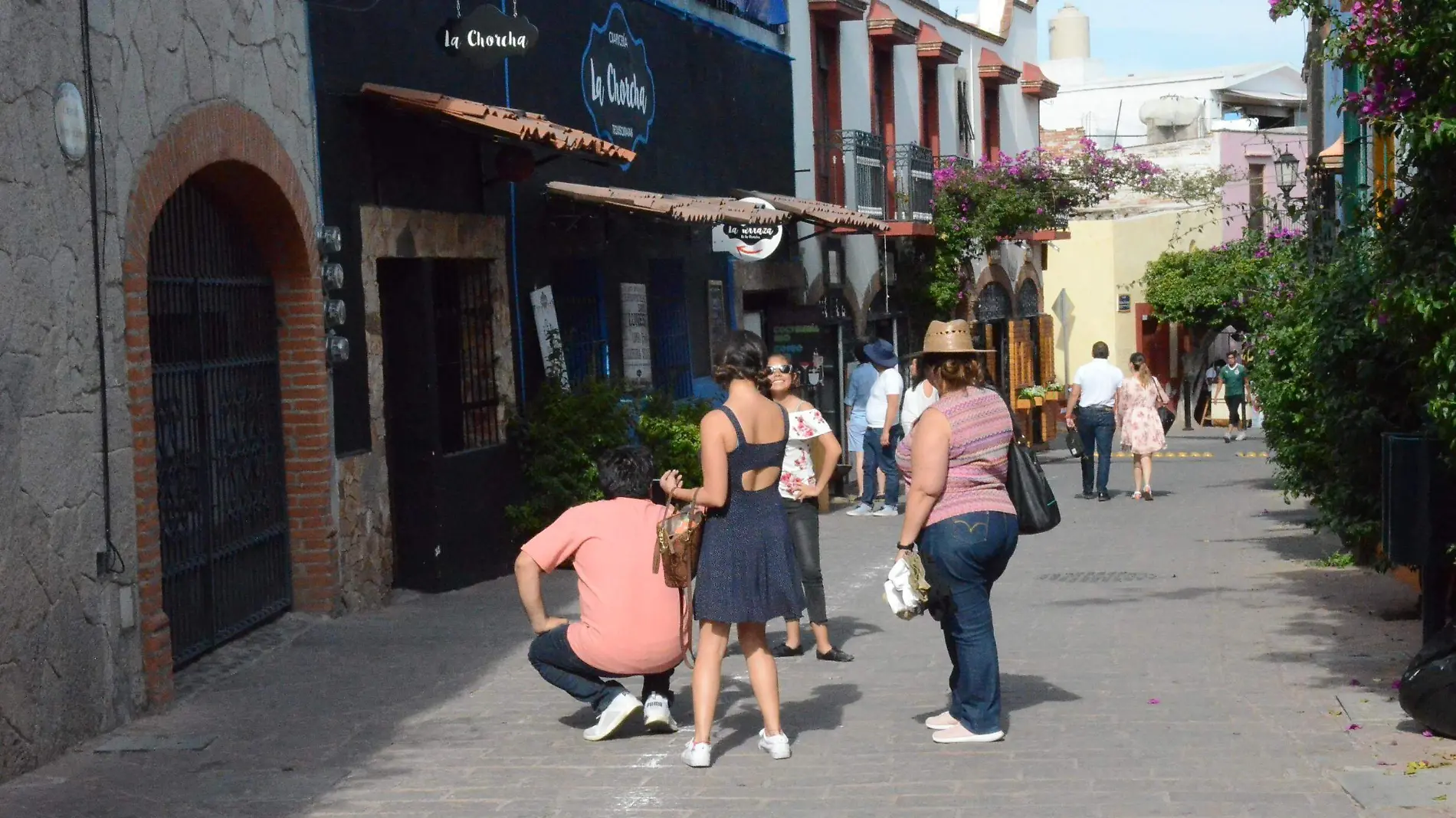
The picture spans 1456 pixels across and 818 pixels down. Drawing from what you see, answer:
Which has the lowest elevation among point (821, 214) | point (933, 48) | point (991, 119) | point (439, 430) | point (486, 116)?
point (439, 430)

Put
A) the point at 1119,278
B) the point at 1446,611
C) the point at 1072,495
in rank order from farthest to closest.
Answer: the point at 1119,278 → the point at 1072,495 → the point at 1446,611

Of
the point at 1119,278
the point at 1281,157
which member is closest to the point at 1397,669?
the point at 1281,157

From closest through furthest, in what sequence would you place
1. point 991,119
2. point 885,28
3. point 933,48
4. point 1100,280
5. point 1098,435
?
1. point 1098,435
2. point 885,28
3. point 933,48
4. point 991,119
5. point 1100,280

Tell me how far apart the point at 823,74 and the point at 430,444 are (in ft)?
39.7

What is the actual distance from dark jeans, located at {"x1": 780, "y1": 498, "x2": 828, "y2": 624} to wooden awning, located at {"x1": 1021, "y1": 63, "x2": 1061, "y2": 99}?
78.6 feet

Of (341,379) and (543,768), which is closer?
(543,768)

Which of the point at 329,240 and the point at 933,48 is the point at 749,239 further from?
the point at 933,48

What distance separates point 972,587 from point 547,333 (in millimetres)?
7382

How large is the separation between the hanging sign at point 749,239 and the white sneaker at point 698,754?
32.1ft

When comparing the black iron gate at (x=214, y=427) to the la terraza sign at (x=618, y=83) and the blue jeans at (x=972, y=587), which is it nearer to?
the blue jeans at (x=972, y=587)

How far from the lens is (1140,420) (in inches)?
781

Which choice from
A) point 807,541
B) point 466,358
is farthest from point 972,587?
point 466,358

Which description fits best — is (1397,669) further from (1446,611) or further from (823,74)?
(823,74)

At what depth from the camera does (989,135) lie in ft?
103
